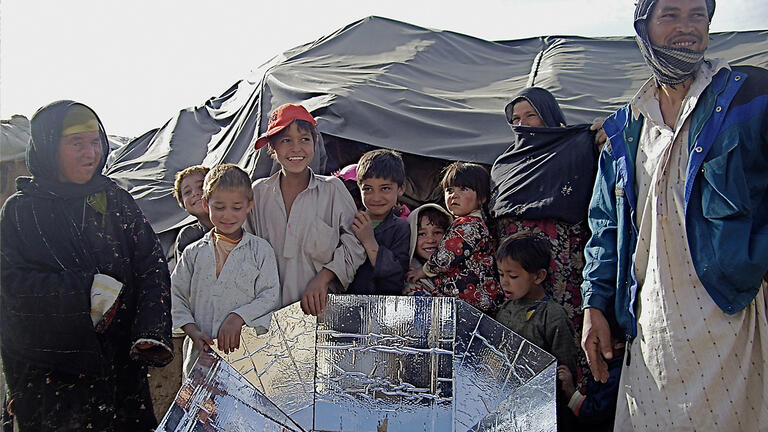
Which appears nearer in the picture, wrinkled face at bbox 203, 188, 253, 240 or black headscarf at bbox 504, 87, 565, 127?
wrinkled face at bbox 203, 188, 253, 240

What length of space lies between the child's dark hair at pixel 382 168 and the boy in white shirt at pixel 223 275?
448 mm

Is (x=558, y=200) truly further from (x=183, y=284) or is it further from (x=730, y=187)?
(x=183, y=284)

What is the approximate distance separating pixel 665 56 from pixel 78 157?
1695 millimetres

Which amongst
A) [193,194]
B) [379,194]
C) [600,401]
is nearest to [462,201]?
[379,194]

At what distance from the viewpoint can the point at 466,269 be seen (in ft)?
7.70

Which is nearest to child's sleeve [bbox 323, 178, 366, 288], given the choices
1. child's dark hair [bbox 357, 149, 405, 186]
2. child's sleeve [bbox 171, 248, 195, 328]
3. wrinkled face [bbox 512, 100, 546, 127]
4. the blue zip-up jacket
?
child's dark hair [bbox 357, 149, 405, 186]

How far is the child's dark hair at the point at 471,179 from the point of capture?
8.20 ft

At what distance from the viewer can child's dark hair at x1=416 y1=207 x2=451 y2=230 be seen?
2.58m

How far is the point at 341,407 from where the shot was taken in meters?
2.14

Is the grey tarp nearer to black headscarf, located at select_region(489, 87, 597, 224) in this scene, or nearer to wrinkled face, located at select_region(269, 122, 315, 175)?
wrinkled face, located at select_region(269, 122, 315, 175)

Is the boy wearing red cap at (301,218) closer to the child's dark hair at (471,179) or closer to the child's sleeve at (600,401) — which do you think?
the child's dark hair at (471,179)

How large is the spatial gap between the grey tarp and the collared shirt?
63cm

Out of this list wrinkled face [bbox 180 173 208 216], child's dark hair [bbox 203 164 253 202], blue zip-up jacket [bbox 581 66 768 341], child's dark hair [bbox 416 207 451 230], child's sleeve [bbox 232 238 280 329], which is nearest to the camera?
blue zip-up jacket [bbox 581 66 768 341]

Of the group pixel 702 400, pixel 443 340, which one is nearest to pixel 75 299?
pixel 443 340
